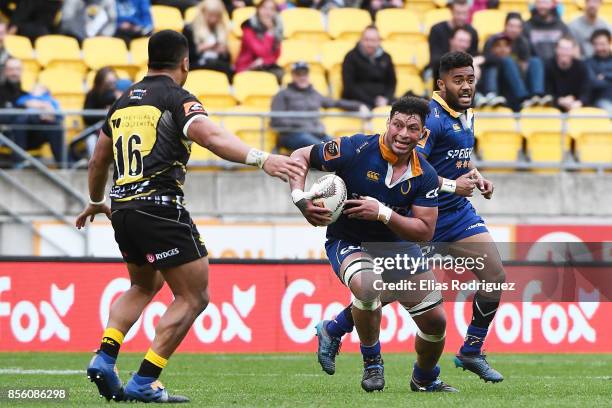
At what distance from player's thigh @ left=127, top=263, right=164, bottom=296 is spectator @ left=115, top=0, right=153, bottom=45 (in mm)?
10246

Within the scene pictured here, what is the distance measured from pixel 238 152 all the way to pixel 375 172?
5.05 feet

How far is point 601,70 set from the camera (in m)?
19.1

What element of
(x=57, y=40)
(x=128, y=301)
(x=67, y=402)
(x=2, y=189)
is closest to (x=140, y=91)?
(x=128, y=301)

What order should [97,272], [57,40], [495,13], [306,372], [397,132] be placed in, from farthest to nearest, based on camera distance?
[495,13] < [57,40] < [97,272] < [306,372] < [397,132]

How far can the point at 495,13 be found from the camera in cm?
2025

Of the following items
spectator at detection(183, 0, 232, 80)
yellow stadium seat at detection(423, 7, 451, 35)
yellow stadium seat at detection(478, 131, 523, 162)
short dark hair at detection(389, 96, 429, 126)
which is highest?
yellow stadium seat at detection(423, 7, 451, 35)

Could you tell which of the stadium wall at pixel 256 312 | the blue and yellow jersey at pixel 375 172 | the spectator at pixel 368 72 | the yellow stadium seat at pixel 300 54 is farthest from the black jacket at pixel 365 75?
the blue and yellow jersey at pixel 375 172

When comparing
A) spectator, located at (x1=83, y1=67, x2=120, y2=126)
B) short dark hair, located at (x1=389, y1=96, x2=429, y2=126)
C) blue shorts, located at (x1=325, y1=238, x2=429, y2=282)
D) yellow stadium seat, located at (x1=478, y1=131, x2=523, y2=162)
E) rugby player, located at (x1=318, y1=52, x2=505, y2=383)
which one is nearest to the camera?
short dark hair, located at (x1=389, y1=96, x2=429, y2=126)

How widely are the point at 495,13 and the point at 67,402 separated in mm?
13346

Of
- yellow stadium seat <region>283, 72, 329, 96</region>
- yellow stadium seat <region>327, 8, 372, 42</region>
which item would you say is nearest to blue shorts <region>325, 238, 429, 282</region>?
yellow stadium seat <region>283, 72, 329, 96</region>

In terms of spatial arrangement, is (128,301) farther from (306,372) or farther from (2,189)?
(2,189)

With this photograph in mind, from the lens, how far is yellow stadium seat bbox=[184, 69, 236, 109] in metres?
17.7

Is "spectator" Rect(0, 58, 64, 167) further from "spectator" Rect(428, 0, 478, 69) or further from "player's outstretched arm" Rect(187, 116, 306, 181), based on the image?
"player's outstretched arm" Rect(187, 116, 306, 181)

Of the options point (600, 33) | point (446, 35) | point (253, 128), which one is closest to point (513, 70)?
point (446, 35)
